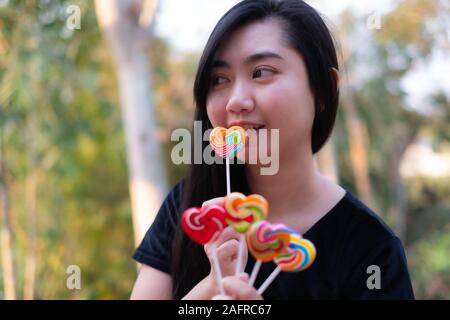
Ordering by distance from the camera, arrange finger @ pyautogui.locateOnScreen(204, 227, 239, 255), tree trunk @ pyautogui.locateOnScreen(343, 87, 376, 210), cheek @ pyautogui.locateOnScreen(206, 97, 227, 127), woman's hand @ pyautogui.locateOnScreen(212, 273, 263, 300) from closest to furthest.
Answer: woman's hand @ pyautogui.locateOnScreen(212, 273, 263, 300) < finger @ pyautogui.locateOnScreen(204, 227, 239, 255) < cheek @ pyautogui.locateOnScreen(206, 97, 227, 127) < tree trunk @ pyautogui.locateOnScreen(343, 87, 376, 210)

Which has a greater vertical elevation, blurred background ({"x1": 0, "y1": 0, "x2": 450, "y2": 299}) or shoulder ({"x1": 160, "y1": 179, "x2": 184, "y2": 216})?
blurred background ({"x1": 0, "y1": 0, "x2": 450, "y2": 299})

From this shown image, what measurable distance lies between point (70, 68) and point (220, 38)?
3509mm

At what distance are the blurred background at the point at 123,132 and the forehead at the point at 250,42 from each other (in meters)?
0.27

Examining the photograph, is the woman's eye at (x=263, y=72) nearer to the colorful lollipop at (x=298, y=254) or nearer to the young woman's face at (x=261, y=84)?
the young woman's face at (x=261, y=84)

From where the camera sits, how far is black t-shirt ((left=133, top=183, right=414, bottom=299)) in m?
1.03

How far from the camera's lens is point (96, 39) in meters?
4.58

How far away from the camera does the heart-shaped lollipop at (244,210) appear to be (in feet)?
2.83

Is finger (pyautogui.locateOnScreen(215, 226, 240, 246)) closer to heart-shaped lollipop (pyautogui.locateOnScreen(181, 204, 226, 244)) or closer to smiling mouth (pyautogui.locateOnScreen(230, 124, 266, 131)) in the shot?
heart-shaped lollipop (pyautogui.locateOnScreen(181, 204, 226, 244))

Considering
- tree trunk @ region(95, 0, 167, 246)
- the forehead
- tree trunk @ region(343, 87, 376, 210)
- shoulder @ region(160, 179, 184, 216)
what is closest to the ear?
the forehead

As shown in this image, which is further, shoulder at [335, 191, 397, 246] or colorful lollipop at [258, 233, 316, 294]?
shoulder at [335, 191, 397, 246]

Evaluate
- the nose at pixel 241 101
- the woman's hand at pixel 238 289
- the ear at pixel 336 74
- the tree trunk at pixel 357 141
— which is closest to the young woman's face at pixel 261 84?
the nose at pixel 241 101

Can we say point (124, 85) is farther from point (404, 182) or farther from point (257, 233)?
point (404, 182)

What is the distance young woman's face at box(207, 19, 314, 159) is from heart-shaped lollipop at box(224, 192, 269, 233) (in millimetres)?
204

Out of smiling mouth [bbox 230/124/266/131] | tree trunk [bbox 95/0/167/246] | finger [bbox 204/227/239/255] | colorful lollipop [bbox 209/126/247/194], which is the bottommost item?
finger [bbox 204/227/239/255]
